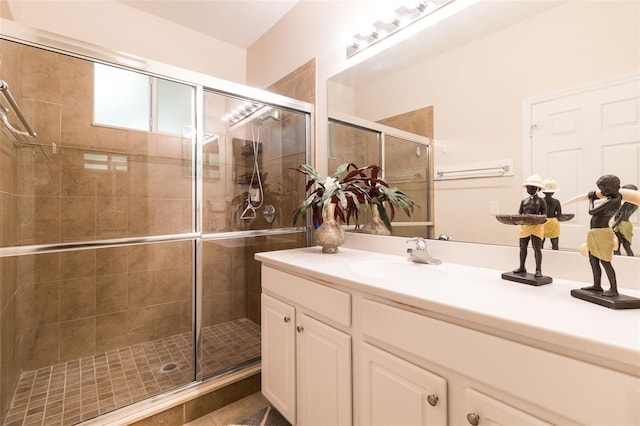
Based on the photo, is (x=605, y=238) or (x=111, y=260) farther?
(x=111, y=260)

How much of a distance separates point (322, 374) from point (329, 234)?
0.66 metres

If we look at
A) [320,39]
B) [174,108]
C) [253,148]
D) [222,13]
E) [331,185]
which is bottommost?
[331,185]

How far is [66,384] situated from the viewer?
1662mm

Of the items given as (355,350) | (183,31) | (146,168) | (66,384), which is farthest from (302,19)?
(66,384)

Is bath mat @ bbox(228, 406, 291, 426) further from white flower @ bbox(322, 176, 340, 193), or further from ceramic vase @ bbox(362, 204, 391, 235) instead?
white flower @ bbox(322, 176, 340, 193)

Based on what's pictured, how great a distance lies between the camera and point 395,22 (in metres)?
1.51

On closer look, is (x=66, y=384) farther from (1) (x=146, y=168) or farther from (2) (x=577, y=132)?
(2) (x=577, y=132)

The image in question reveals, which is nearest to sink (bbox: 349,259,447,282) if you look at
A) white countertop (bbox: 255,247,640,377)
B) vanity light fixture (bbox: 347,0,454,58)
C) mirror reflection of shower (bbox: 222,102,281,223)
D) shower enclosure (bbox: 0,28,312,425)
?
white countertop (bbox: 255,247,640,377)

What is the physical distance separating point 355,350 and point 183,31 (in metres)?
2.80

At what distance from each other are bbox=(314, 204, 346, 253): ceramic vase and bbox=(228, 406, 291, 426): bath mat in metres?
0.90

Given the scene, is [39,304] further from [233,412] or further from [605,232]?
[605,232]

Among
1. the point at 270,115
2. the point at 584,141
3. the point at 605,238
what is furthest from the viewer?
the point at 270,115

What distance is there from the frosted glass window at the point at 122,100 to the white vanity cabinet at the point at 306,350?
131cm

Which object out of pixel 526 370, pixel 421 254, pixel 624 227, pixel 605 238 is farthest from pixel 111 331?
pixel 624 227
